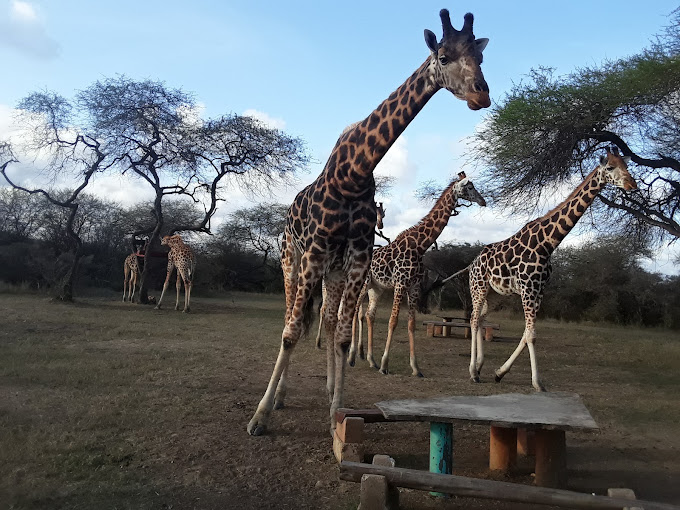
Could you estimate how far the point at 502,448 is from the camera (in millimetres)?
3926

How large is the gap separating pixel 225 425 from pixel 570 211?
210 inches

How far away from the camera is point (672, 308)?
20.6 m

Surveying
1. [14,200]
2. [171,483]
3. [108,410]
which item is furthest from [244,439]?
[14,200]

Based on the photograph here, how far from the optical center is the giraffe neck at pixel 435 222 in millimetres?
8703

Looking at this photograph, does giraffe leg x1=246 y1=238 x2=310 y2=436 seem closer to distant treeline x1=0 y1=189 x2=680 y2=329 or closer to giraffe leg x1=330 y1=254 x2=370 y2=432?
giraffe leg x1=330 y1=254 x2=370 y2=432

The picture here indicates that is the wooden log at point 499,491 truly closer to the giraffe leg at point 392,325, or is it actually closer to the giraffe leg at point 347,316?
the giraffe leg at point 347,316

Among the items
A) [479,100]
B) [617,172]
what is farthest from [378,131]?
[617,172]

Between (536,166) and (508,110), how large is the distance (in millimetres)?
1228

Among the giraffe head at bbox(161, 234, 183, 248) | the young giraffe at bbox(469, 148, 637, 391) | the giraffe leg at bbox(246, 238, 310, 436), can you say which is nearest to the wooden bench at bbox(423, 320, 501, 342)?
the young giraffe at bbox(469, 148, 637, 391)

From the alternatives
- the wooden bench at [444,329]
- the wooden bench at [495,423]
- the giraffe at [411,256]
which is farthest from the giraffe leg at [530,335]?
the wooden bench at [444,329]

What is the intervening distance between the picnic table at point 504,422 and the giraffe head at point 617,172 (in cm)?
364

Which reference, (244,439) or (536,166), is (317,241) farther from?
(536,166)

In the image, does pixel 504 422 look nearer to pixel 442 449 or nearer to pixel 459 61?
pixel 442 449

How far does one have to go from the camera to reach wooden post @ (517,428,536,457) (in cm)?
445
